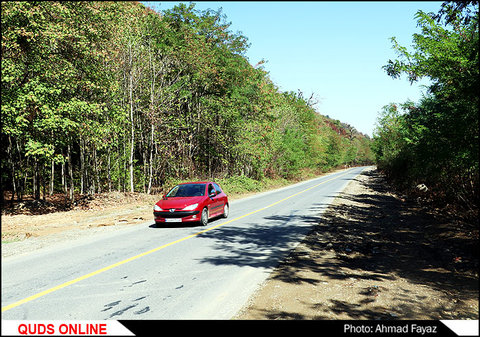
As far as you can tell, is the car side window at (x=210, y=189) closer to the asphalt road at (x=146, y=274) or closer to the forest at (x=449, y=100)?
the asphalt road at (x=146, y=274)

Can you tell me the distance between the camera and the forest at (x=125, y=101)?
12914 millimetres

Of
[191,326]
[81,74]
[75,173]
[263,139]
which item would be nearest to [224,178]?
[263,139]

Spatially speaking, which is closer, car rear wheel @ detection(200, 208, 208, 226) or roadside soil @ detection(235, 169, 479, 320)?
roadside soil @ detection(235, 169, 479, 320)

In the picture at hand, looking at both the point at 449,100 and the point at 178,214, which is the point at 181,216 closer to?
the point at 178,214

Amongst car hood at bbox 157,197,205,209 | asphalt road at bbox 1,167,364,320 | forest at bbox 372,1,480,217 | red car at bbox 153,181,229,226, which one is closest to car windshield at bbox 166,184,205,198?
red car at bbox 153,181,229,226

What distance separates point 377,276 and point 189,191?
8248 mm

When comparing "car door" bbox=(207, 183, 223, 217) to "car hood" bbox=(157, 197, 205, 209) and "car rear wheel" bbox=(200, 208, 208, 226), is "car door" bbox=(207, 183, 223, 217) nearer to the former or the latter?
"car rear wheel" bbox=(200, 208, 208, 226)

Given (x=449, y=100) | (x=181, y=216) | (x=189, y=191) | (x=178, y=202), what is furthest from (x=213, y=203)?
(x=449, y=100)

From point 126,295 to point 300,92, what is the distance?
225 ft

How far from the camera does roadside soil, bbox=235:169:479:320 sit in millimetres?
4496

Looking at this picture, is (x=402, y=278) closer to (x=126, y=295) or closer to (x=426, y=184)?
(x=126, y=295)

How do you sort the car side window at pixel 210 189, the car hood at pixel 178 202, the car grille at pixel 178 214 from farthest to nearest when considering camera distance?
the car side window at pixel 210 189, the car hood at pixel 178 202, the car grille at pixel 178 214

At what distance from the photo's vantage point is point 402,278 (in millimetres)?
6078

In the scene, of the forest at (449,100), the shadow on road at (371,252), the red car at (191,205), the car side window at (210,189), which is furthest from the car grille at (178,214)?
the forest at (449,100)
